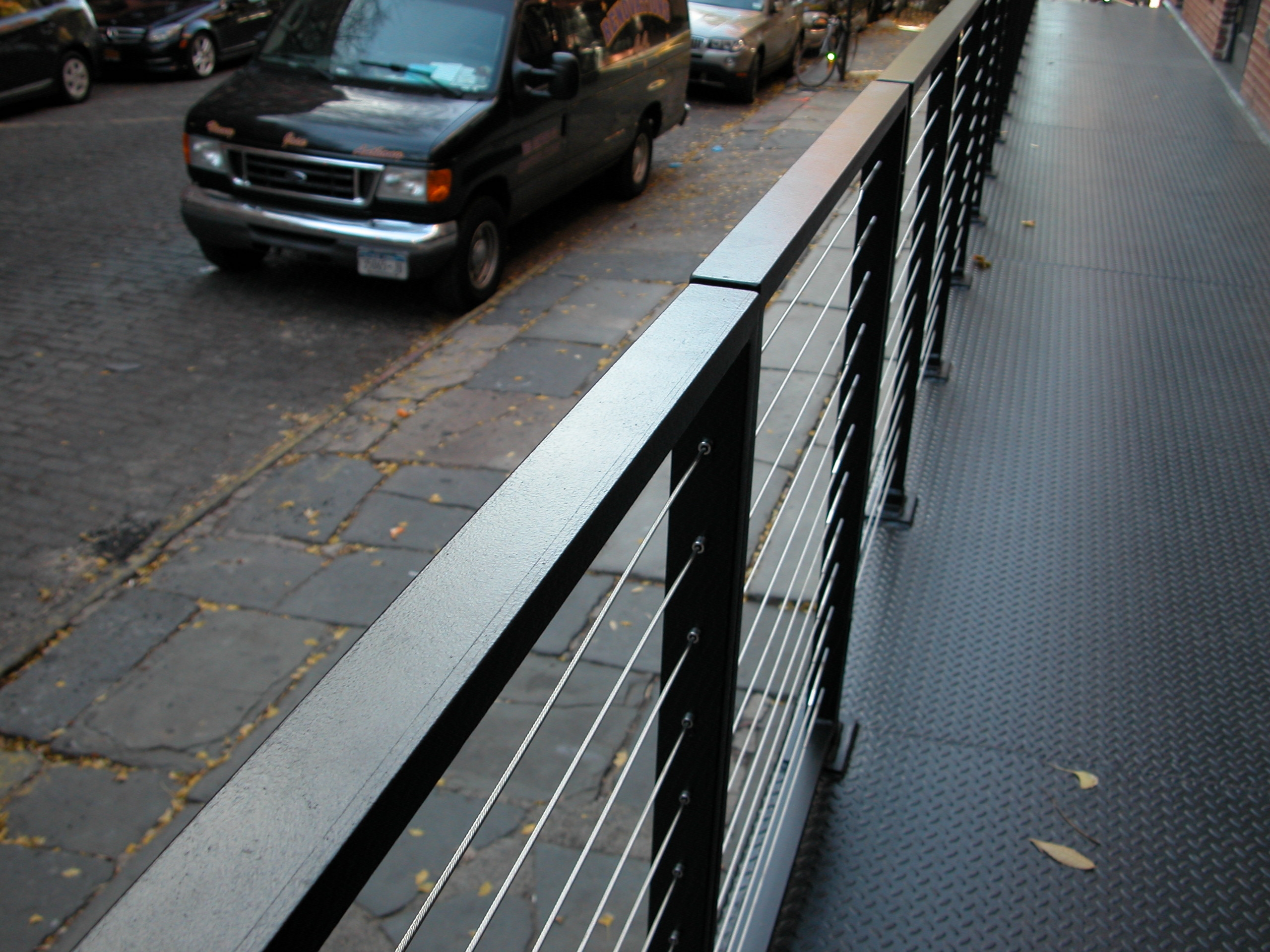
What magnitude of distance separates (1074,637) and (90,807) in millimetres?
2978

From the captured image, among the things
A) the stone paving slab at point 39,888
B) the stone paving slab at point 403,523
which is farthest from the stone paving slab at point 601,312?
the stone paving slab at point 39,888

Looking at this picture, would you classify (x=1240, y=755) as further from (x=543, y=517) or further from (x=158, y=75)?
(x=158, y=75)

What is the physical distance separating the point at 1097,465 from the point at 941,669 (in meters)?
1.41

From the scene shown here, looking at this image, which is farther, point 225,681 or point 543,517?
point 225,681

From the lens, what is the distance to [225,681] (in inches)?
160

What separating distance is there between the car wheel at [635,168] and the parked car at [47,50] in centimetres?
764

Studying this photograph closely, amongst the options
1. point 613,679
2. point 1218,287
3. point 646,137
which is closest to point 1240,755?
point 613,679

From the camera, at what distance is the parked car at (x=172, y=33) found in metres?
15.3

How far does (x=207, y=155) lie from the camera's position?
7.79 metres

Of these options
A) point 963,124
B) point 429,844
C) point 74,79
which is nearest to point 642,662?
point 429,844

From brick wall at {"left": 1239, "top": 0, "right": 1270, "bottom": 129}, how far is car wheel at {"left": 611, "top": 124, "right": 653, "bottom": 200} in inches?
206

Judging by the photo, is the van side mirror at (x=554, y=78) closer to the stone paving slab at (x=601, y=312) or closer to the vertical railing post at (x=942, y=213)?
the stone paving slab at (x=601, y=312)

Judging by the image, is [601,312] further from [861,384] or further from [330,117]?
[861,384]

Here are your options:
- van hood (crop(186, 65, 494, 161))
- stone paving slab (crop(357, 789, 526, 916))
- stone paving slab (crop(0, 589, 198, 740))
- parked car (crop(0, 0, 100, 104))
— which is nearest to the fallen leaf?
stone paving slab (crop(357, 789, 526, 916))
